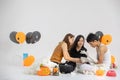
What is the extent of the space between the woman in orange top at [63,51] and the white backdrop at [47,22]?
0.07 metres

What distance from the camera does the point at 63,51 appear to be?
2.54 meters

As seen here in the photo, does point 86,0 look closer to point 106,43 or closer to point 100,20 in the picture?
point 100,20

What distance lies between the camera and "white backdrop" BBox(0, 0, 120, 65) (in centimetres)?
265

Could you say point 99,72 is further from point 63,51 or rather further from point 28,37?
point 28,37

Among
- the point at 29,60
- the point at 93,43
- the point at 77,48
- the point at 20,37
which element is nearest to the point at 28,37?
the point at 20,37

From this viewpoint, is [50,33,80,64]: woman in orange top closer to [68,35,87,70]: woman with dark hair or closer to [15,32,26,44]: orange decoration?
[68,35,87,70]: woman with dark hair

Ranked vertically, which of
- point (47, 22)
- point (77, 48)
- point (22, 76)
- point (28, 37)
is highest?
point (47, 22)

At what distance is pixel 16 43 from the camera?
8.75 feet

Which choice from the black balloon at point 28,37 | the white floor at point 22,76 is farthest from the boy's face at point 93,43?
the black balloon at point 28,37

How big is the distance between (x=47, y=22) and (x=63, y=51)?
1.15 ft

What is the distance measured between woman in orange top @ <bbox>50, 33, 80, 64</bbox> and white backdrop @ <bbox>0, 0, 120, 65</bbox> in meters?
0.07

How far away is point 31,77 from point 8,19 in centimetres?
62

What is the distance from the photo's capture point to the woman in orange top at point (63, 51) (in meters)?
2.53

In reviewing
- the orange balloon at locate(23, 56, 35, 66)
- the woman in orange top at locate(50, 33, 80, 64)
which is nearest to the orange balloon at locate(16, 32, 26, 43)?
the orange balloon at locate(23, 56, 35, 66)
